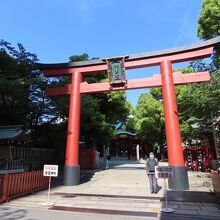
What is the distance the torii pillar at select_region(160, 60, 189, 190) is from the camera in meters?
12.5

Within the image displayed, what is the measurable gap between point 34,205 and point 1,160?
4740mm

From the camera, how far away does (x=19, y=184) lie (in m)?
11.3

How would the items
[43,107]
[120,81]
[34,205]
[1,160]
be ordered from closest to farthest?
[34,205] < [1,160] < [120,81] < [43,107]

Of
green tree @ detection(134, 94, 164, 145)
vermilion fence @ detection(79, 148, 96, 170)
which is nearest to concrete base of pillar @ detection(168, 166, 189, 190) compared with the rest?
vermilion fence @ detection(79, 148, 96, 170)

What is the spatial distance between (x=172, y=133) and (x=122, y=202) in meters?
4.57

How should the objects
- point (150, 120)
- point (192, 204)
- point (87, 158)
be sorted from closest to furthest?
point (192, 204), point (87, 158), point (150, 120)

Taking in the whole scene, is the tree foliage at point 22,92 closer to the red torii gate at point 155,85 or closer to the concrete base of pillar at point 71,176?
the red torii gate at point 155,85

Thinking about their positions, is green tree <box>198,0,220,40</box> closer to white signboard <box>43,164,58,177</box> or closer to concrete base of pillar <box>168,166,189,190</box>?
concrete base of pillar <box>168,166,189,190</box>

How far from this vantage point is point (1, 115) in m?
17.4

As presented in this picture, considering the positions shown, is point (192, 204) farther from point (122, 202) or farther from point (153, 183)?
point (122, 202)

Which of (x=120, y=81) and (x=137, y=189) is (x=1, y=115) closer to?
(x=120, y=81)

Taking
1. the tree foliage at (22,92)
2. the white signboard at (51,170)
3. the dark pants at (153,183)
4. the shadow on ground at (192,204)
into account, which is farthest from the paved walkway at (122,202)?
the tree foliage at (22,92)

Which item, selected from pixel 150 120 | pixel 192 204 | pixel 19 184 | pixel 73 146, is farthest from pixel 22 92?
pixel 150 120

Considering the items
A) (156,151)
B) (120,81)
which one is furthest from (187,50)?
(156,151)
